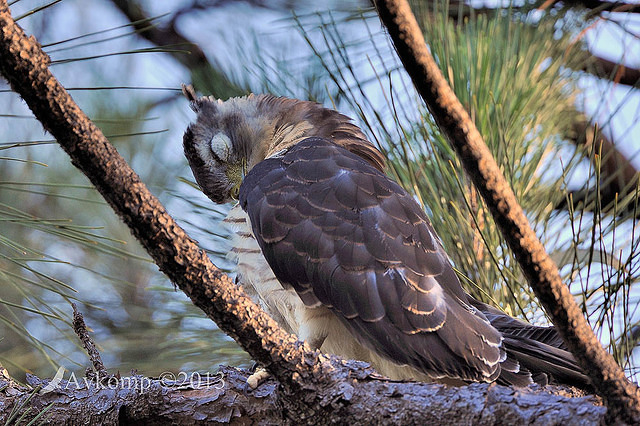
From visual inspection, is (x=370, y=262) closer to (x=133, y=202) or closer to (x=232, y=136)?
(x=133, y=202)

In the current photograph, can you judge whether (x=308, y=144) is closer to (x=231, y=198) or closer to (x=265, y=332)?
(x=231, y=198)

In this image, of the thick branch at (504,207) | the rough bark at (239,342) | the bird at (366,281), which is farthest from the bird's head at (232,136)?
the thick branch at (504,207)

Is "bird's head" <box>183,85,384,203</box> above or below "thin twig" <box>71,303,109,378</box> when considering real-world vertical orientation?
above

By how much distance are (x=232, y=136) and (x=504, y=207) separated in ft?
6.34

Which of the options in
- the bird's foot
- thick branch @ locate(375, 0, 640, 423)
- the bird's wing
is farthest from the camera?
the bird's wing

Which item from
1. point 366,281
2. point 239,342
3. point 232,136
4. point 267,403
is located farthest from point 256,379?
point 232,136

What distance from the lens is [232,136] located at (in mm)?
2893

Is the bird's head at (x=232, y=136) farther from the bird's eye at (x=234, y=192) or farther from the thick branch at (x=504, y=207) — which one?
the thick branch at (x=504, y=207)

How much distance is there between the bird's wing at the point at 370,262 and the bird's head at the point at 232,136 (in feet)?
2.03

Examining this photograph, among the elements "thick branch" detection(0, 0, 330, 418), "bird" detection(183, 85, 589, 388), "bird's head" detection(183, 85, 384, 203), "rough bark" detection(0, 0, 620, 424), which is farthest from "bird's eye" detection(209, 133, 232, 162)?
"thick branch" detection(0, 0, 330, 418)

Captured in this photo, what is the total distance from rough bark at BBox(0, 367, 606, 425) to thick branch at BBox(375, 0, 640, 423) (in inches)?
2.6

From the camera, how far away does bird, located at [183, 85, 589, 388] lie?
179 cm

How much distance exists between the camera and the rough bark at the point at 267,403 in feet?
4.09

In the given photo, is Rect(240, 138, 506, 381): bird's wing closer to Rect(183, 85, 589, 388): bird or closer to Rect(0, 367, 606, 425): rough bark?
Rect(183, 85, 589, 388): bird
